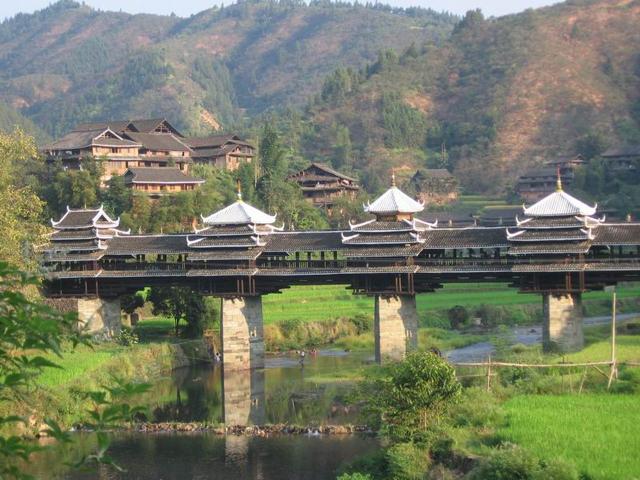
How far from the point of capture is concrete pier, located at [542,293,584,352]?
4453 centimetres

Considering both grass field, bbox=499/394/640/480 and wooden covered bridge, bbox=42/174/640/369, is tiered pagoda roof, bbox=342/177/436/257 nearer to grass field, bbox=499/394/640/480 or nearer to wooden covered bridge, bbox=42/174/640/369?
wooden covered bridge, bbox=42/174/640/369

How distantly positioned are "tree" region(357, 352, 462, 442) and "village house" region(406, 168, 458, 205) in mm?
78390

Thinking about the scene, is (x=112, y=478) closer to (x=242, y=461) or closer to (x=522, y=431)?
(x=242, y=461)

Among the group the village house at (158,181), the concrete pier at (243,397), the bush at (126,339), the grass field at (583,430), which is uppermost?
the village house at (158,181)

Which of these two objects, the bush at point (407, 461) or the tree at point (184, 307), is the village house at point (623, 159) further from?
the bush at point (407, 461)

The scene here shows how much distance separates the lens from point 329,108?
480 ft

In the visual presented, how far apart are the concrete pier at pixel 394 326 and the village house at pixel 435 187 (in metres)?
60.0

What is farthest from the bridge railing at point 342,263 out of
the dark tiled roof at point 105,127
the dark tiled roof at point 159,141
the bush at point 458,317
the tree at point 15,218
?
the dark tiled roof at point 105,127

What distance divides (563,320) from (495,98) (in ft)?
328

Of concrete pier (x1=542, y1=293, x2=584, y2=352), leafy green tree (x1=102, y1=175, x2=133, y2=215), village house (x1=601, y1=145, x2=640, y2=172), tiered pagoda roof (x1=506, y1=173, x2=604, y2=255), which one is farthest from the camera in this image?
village house (x1=601, y1=145, x2=640, y2=172)

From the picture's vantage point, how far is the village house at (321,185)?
9225 centimetres

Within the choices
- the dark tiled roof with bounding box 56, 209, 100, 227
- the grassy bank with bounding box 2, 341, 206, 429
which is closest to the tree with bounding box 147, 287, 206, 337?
the grassy bank with bounding box 2, 341, 206, 429

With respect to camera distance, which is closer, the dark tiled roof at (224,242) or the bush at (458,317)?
the dark tiled roof at (224,242)

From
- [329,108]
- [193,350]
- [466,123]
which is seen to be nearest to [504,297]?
[193,350]
